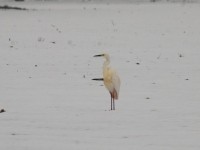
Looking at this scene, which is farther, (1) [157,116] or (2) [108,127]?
(1) [157,116]

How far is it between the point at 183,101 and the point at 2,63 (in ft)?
23.5

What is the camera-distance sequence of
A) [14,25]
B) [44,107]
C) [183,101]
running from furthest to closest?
[14,25] → [183,101] → [44,107]

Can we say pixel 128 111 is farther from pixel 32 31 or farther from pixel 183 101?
pixel 32 31

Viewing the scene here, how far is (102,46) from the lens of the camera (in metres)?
22.0

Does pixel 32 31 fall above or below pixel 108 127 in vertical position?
above

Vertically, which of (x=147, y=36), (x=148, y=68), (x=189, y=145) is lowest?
(x=189, y=145)

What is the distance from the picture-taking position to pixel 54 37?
25.5 meters

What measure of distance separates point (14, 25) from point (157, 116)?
23.4 m

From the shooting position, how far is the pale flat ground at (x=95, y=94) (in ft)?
25.5

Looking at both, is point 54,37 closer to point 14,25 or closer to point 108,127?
point 14,25

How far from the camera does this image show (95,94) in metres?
11.9

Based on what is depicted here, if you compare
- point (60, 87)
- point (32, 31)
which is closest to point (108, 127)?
point (60, 87)

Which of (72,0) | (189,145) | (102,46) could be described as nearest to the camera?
(189,145)

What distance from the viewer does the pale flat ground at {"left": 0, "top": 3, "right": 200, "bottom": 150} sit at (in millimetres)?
7780
